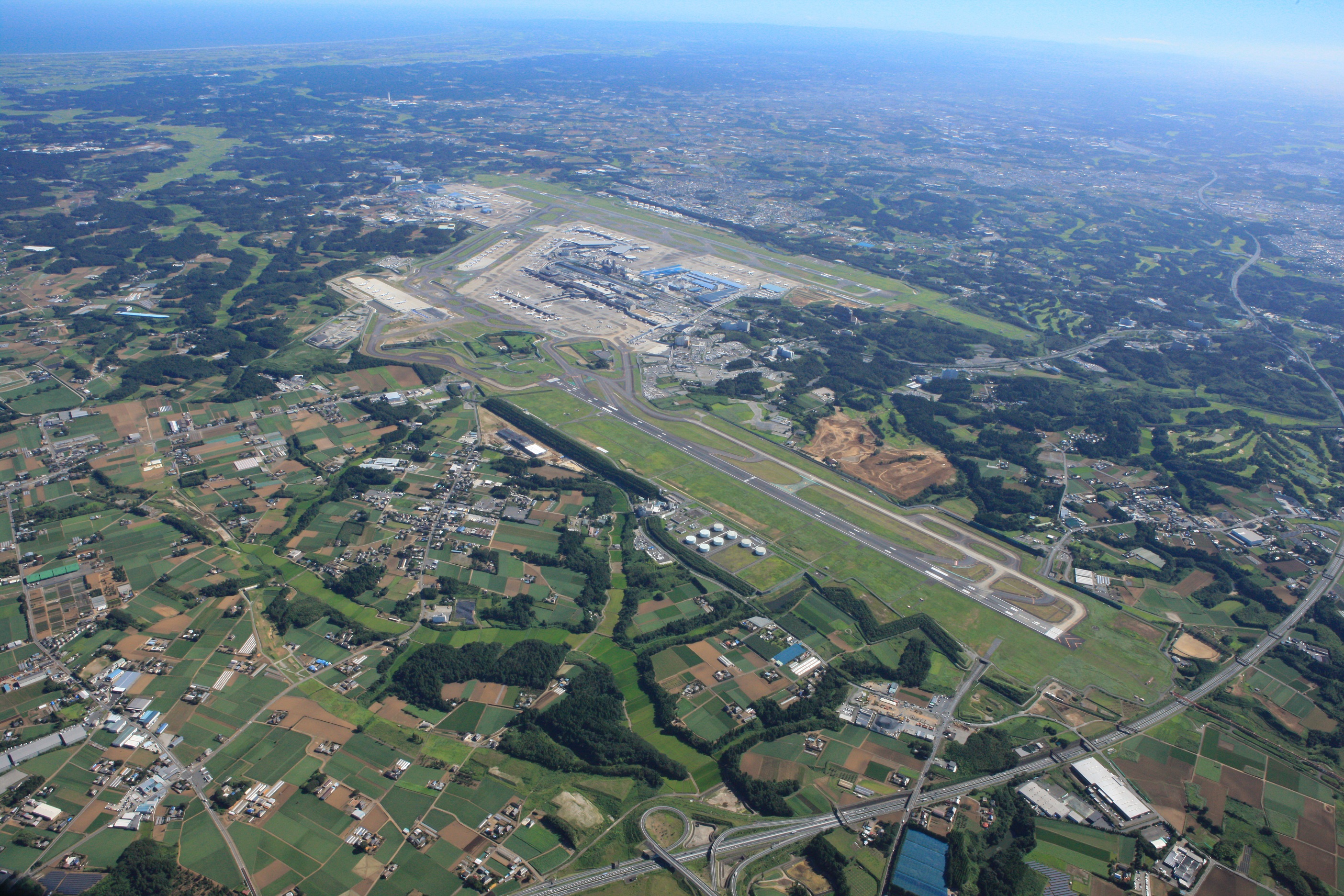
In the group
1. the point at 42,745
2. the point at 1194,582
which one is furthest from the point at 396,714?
the point at 1194,582

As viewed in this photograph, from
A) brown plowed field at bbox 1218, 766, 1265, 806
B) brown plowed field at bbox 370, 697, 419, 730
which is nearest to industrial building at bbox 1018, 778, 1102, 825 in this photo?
brown plowed field at bbox 1218, 766, 1265, 806

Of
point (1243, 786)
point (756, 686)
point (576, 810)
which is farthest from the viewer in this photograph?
point (756, 686)

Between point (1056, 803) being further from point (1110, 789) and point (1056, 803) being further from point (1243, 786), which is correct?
point (1243, 786)

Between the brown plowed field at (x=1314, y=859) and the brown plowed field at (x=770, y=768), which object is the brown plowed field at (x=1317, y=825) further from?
the brown plowed field at (x=770, y=768)

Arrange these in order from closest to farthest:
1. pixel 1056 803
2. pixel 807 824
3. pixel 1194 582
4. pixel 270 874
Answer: pixel 270 874 → pixel 807 824 → pixel 1056 803 → pixel 1194 582

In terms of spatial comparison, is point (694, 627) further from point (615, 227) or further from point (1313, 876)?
point (615, 227)

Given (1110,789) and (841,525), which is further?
(841,525)
